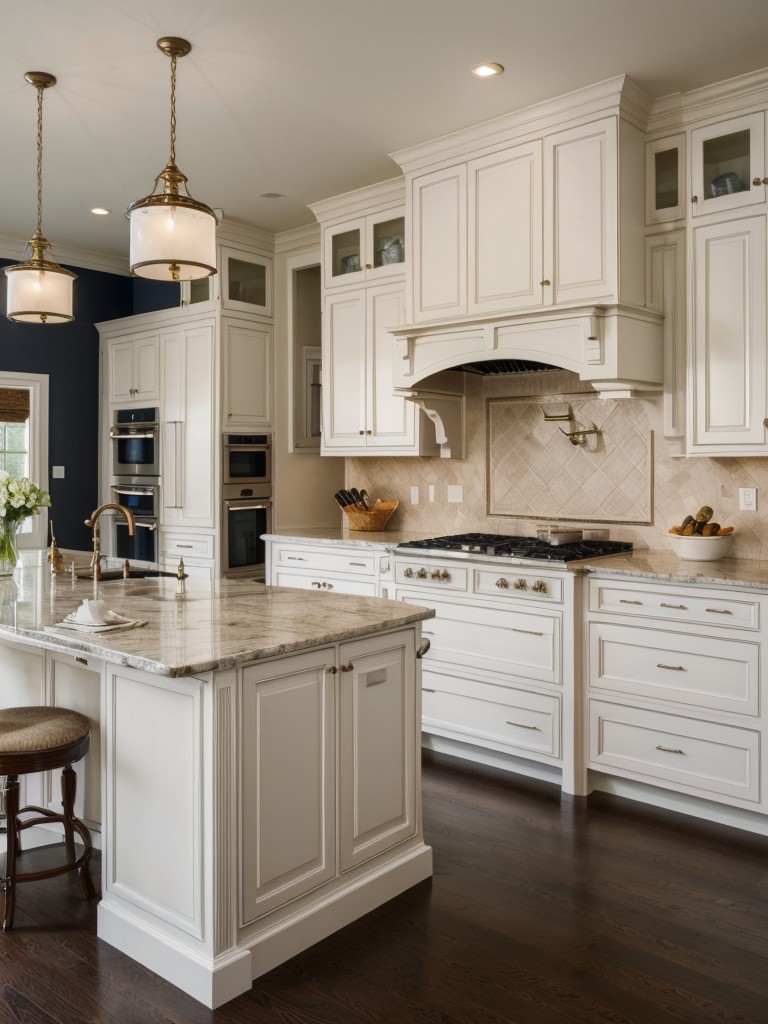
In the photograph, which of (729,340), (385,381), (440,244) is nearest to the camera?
(729,340)

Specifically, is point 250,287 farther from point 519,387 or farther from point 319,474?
point 519,387

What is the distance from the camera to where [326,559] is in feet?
15.5

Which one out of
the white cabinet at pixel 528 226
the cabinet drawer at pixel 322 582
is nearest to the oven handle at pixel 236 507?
the cabinet drawer at pixel 322 582

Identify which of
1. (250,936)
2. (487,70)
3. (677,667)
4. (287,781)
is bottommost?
(250,936)

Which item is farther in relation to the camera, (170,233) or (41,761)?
(170,233)

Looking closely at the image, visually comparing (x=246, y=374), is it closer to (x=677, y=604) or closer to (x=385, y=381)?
(x=385, y=381)

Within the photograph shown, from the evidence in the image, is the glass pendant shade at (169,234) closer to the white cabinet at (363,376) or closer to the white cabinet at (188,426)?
the white cabinet at (363,376)

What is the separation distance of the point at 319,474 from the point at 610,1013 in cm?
427

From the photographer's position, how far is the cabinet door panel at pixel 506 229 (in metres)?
3.89

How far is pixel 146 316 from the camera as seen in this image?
19.4 feet

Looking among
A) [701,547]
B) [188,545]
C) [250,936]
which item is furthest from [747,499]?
[188,545]

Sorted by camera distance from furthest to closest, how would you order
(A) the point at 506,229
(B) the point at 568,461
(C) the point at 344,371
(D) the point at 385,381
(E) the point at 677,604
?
1. (C) the point at 344,371
2. (D) the point at 385,381
3. (B) the point at 568,461
4. (A) the point at 506,229
5. (E) the point at 677,604

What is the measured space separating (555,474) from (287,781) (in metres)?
2.58

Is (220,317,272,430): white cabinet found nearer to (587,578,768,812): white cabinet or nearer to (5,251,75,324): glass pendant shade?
(5,251,75,324): glass pendant shade
